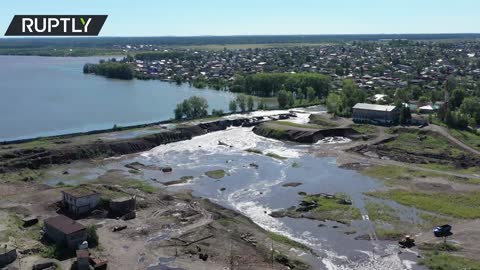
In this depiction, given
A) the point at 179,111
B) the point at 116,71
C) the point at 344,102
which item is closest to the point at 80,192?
the point at 179,111

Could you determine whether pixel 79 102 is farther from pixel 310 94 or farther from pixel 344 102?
pixel 344 102

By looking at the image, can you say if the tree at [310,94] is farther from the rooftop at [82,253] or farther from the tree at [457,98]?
the rooftop at [82,253]

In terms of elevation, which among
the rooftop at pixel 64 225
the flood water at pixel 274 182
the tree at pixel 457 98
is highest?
the tree at pixel 457 98

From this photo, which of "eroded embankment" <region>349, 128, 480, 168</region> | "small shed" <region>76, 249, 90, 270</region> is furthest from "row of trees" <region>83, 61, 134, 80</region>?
"small shed" <region>76, 249, 90, 270</region>

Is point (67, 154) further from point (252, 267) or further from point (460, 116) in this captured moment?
point (460, 116)

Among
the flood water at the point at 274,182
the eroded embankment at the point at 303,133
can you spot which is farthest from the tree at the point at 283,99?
the eroded embankment at the point at 303,133
